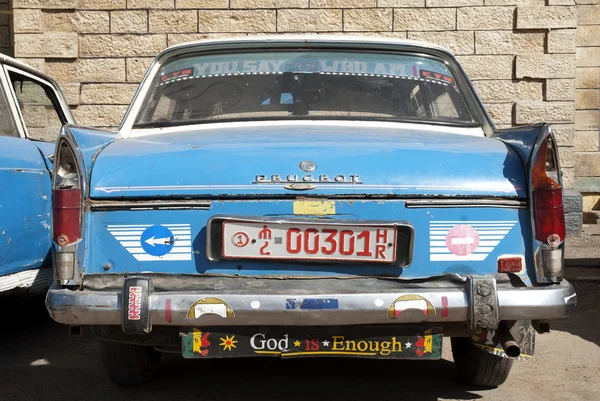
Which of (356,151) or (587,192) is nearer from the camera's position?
(356,151)

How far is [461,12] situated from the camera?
11.0m

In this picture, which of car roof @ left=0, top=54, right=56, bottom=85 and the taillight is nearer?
the taillight

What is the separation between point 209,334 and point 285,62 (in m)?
1.81

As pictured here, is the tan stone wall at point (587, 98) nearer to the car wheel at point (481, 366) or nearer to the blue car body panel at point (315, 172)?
the car wheel at point (481, 366)

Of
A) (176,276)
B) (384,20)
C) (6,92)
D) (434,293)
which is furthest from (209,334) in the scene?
(384,20)

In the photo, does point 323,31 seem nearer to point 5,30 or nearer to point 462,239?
point 5,30

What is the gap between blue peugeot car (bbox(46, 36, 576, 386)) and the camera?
119 inches

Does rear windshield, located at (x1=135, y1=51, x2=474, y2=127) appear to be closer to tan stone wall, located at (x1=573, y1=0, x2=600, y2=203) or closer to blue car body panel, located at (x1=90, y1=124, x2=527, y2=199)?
blue car body panel, located at (x1=90, y1=124, x2=527, y2=199)

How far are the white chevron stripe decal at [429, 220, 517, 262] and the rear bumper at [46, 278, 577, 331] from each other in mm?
163

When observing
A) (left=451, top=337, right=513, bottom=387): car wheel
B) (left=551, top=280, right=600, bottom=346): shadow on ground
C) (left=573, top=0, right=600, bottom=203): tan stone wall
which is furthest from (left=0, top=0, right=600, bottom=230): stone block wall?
(left=451, top=337, right=513, bottom=387): car wheel

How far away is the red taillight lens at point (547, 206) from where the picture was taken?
322cm

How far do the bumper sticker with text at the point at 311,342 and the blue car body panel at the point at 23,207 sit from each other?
1.78 metres

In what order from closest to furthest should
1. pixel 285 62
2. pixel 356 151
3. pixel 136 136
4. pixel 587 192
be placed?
pixel 356 151 < pixel 136 136 < pixel 285 62 < pixel 587 192

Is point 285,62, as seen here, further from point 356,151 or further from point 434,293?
point 434,293
